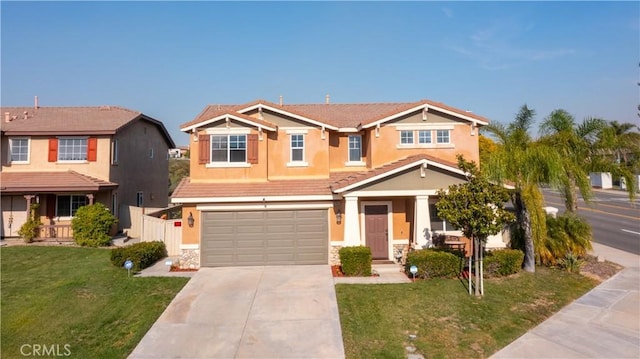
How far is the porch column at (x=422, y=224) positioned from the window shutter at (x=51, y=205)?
19181 mm

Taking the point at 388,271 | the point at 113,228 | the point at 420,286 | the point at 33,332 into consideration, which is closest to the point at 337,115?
the point at 388,271

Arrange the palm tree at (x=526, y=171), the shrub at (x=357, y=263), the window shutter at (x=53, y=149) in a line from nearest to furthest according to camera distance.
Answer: the palm tree at (x=526, y=171) → the shrub at (x=357, y=263) → the window shutter at (x=53, y=149)

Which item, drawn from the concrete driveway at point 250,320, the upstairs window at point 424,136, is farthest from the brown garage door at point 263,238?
the upstairs window at point 424,136

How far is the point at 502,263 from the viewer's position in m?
12.6

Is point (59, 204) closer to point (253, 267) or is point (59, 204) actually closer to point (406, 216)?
point (253, 267)

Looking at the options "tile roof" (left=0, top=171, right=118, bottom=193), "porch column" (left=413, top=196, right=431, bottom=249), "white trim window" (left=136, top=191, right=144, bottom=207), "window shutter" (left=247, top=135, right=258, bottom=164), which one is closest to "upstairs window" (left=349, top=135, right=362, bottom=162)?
"porch column" (left=413, top=196, right=431, bottom=249)

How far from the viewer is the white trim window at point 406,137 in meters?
16.9

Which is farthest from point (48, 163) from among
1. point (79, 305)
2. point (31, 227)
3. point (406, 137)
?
point (406, 137)

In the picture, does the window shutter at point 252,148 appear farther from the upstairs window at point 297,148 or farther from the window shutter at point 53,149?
the window shutter at point 53,149

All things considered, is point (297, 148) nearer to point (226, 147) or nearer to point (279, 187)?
point (279, 187)

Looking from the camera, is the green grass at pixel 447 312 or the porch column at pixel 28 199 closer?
the green grass at pixel 447 312

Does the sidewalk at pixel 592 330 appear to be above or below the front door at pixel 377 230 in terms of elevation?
below

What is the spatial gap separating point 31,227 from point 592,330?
23.6 metres

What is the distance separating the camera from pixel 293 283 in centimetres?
1241
